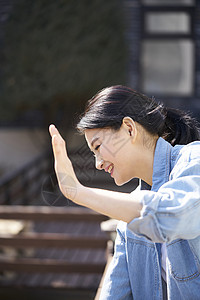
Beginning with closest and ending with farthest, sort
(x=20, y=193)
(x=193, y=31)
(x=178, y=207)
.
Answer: (x=178, y=207)
(x=20, y=193)
(x=193, y=31)

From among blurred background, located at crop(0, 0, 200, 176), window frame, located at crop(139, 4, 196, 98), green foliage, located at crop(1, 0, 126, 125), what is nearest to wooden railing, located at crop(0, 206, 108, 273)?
blurred background, located at crop(0, 0, 200, 176)

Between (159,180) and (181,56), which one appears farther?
(181,56)

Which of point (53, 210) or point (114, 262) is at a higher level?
point (114, 262)

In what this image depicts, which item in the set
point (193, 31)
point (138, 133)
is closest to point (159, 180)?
point (138, 133)

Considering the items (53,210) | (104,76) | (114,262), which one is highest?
(114,262)

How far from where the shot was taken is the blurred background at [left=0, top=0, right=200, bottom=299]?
6.46 meters

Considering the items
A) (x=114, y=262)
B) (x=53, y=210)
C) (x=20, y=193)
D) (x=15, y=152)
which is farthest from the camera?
(x=15, y=152)

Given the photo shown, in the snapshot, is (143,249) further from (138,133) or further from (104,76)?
(104,76)

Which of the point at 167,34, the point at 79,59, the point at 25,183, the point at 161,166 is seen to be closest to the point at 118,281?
the point at 161,166

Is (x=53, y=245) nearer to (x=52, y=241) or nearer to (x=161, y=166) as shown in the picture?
(x=52, y=241)

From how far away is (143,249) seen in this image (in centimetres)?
140

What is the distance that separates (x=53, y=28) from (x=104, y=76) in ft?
3.70

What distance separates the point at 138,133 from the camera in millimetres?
1312

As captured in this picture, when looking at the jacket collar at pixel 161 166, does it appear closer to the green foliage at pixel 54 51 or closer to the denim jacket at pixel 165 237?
the denim jacket at pixel 165 237
